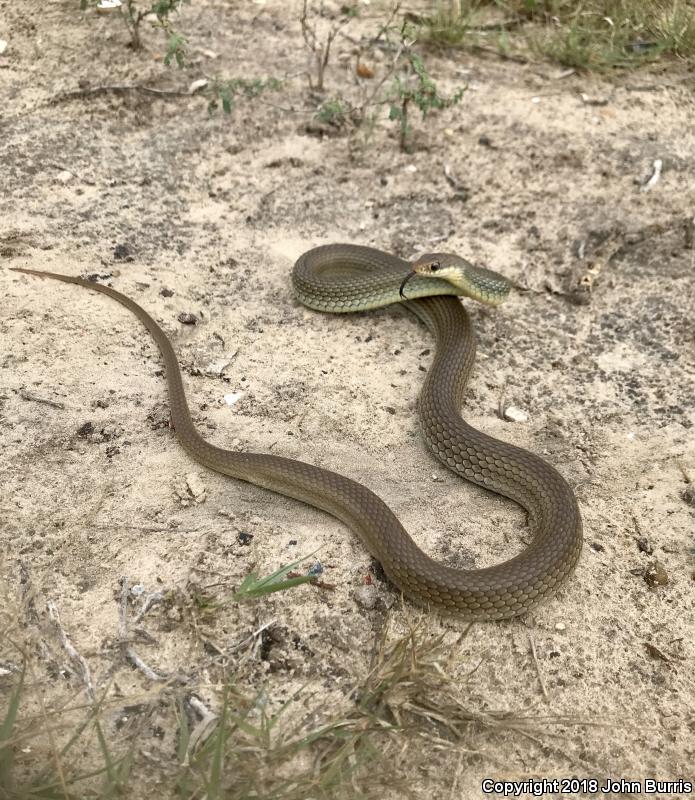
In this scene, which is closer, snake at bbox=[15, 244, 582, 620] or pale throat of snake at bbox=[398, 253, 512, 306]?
snake at bbox=[15, 244, 582, 620]

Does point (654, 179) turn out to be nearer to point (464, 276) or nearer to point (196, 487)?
point (464, 276)

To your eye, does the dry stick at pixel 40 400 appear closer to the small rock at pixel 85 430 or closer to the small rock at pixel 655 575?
the small rock at pixel 85 430

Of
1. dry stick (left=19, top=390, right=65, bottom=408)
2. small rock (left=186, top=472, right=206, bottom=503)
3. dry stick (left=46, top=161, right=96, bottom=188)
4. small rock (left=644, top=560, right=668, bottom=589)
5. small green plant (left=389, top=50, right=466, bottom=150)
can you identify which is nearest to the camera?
small rock (left=644, top=560, right=668, bottom=589)

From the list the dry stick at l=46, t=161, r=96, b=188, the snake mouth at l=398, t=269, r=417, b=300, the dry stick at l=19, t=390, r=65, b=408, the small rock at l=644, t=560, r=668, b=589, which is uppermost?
the dry stick at l=46, t=161, r=96, b=188

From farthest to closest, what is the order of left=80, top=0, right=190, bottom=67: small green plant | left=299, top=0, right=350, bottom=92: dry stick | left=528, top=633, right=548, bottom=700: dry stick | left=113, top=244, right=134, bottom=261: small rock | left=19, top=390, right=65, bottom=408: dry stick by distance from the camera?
left=299, top=0, right=350, bottom=92: dry stick
left=80, top=0, right=190, bottom=67: small green plant
left=113, top=244, right=134, bottom=261: small rock
left=19, top=390, right=65, bottom=408: dry stick
left=528, top=633, right=548, bottom=700: dry stick

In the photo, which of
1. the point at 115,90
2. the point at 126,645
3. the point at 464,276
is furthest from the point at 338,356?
the point at 115,90

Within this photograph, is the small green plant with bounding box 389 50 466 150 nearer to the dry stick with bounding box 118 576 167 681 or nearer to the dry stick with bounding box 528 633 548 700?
the dry stick with bounding box 528 633 548 700

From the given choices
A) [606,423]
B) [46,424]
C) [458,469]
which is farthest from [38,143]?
[606,423]

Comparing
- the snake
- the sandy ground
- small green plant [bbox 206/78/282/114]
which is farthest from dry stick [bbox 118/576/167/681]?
small green plant [bbox 206/78/282/114]
